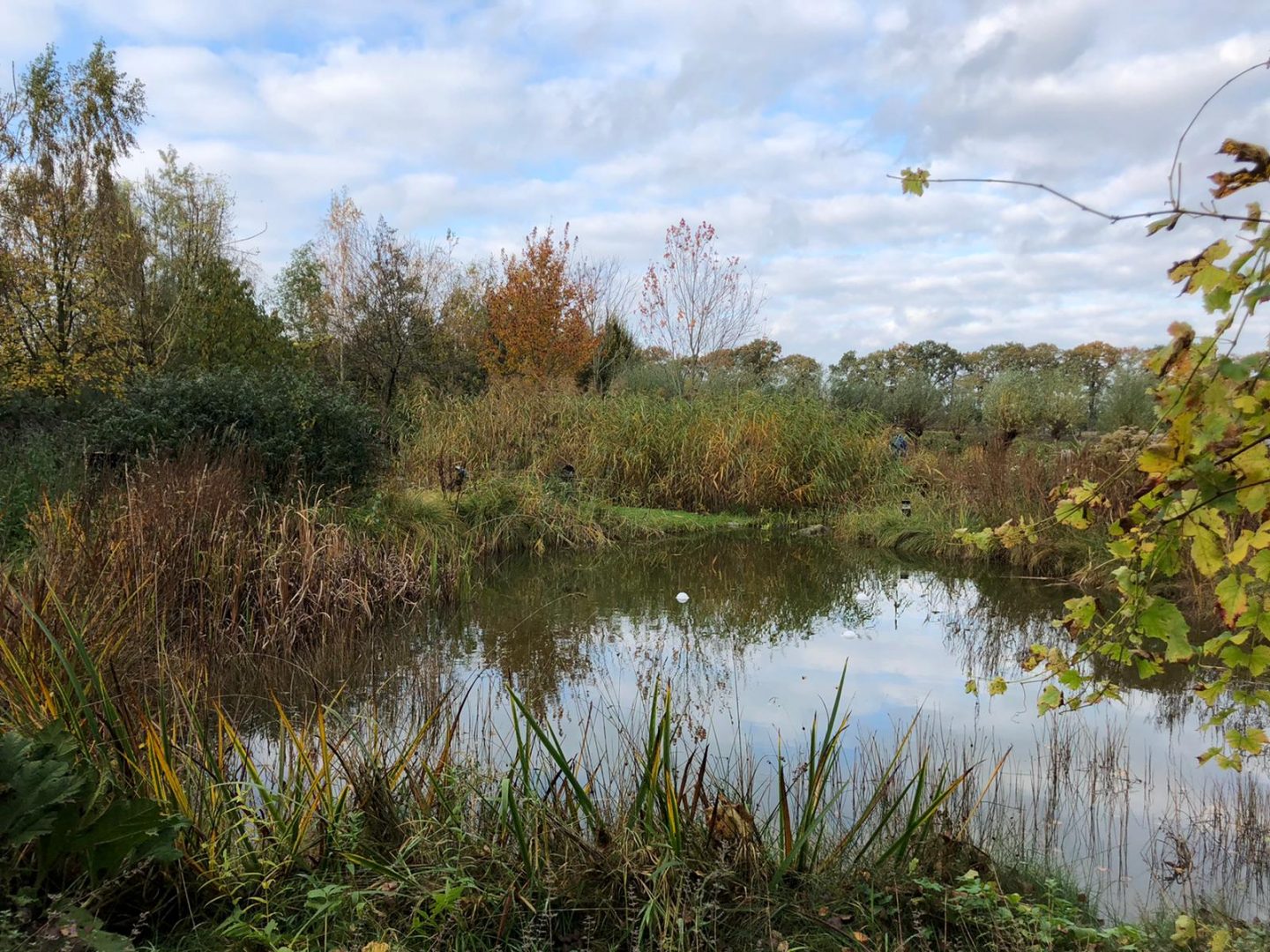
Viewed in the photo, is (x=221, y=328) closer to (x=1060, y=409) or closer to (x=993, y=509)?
(x=993, y=509)

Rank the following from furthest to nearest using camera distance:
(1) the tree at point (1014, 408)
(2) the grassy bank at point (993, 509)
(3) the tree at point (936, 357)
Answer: (3) the tree at point (936, 357) < (1) the tree at point (1014, 408) < (2) the grassy bank at point (993, 509)

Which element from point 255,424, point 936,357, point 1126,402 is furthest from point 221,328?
point 936,357

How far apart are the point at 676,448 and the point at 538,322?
360 inches

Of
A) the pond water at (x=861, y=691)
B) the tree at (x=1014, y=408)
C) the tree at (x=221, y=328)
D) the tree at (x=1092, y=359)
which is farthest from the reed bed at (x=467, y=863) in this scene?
the tree at (x=1092, y=359)

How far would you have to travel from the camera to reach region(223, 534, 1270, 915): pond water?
3.20 metres

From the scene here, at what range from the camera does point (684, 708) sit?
4.44 m

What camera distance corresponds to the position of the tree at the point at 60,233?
1036 cm

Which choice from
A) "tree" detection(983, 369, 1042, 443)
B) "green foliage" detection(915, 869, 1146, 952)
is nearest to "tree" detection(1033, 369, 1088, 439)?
"tree" detection(983, 369, 1042, 443)

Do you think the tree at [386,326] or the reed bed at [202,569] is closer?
the reed bed at [202,569]

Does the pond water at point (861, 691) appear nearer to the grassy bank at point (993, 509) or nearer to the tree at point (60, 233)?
the grassy bank at point (993, 509)

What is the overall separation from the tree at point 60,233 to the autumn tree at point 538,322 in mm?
9204

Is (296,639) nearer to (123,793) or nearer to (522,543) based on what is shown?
(123,793)

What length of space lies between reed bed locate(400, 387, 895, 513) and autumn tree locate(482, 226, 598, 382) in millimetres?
7275

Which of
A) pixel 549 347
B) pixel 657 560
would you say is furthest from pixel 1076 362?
pixel 657 560
